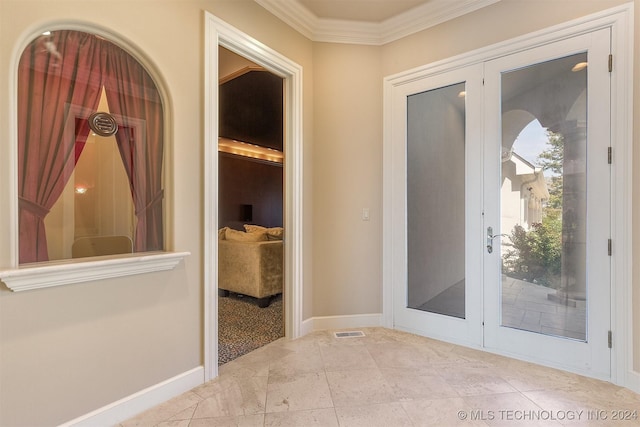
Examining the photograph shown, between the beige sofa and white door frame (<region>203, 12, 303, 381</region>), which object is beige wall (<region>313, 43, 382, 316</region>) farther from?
the beige sofa

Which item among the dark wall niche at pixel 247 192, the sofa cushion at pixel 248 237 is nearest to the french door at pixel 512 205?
the sofa cushion at pixel 248 237

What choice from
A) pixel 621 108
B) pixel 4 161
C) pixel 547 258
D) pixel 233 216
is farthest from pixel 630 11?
pixel 233 216

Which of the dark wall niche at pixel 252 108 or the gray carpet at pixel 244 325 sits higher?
the dark wall niche at pixel 252 108

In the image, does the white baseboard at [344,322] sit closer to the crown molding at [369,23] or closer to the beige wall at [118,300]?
the beige wall at [118,300]

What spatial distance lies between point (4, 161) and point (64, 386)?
1118 mm

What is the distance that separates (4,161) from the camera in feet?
4.50

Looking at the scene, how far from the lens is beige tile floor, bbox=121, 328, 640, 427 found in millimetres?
1757

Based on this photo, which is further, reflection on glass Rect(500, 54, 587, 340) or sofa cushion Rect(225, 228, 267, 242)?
sofa cushion Rect(225, 228, 267, 242)

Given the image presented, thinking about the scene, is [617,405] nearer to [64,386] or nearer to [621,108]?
[621,108]

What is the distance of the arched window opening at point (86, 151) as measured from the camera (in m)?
1.50

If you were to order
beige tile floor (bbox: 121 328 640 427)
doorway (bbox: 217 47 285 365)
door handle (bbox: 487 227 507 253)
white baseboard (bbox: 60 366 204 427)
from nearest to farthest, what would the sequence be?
white baseboard (bbox: 60 366 204 427)
beige tile floor (bbox: 121 328 640 427)
door handle (bbox: 487 227 507 253)
doorway (bbox: 217 47 285 365)

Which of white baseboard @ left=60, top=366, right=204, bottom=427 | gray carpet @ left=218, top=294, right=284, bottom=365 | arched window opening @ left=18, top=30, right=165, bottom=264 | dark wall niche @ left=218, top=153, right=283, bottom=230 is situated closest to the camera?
arched window opening @ left=18, top=30, right=165, bottom=264

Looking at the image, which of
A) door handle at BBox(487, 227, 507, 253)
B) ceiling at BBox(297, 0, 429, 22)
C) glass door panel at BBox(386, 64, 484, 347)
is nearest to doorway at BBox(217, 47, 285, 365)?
ceiling at BBox(297, 0, 429, 22)

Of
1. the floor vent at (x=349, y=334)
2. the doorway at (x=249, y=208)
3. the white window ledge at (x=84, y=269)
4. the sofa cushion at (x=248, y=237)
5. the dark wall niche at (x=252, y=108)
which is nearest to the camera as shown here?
the white window ledge at (x=84, y=269)
